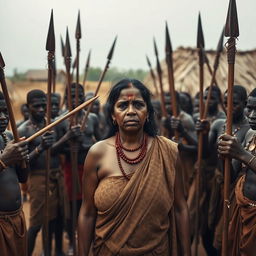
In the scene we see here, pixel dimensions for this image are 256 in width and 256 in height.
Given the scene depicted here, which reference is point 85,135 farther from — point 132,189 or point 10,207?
point 132,189

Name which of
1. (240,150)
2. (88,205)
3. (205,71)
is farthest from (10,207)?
(205,71)

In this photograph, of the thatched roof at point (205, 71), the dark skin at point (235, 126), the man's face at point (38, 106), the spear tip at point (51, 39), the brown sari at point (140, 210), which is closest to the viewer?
the brown sari at point (140, 210)

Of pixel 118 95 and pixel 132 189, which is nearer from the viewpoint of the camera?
pixel 132 189

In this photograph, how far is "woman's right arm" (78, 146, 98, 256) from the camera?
2.77 m

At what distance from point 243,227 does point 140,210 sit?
1262 millimetres

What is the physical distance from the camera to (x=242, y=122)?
444 centimetres

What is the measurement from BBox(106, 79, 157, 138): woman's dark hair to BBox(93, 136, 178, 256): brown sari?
22 cm

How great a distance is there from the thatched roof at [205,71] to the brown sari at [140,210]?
8576 millimetres

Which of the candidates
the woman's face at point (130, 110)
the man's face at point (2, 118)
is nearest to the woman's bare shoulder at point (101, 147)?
the woman's face at point (130, 110)

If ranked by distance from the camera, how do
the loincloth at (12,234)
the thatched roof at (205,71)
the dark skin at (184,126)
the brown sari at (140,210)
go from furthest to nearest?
the thatched roof at (205,71)
the dark skin at (184,126)
the loincloth at (12,234)
the brown sari at (140,210)

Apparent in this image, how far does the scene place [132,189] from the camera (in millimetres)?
2596

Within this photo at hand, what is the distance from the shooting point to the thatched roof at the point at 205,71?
37.9 ft

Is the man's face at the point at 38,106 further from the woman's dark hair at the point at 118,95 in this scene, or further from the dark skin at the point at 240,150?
the dark skin at the point at 240,150

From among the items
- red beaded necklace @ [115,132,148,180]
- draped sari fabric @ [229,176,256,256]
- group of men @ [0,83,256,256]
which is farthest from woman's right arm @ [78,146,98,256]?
draped sari fabric @ [229,176,256,256]
